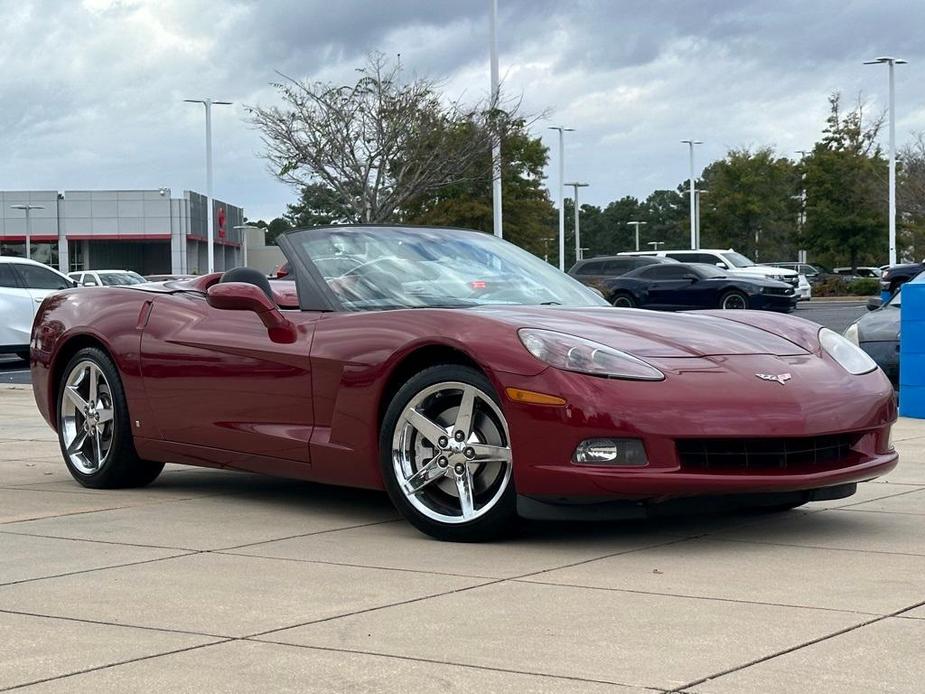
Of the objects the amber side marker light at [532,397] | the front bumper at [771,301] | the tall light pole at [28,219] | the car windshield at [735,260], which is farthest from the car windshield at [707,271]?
the tall light pole at [28,219]

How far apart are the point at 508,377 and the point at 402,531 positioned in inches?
34.3

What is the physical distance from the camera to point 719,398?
16.6 feet

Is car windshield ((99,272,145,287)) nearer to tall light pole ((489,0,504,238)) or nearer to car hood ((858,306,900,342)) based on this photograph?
tall light pole ((489,0,504,238))

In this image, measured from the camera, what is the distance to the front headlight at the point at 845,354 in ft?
18.4

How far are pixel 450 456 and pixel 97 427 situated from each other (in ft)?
Result: 7.78

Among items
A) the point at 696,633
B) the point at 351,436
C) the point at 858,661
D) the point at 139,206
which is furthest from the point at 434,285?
the point at 139,206

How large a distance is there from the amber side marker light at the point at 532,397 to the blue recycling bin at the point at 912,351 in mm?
5803

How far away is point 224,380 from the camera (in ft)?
20.3

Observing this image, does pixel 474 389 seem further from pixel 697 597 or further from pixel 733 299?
pixel 733 299

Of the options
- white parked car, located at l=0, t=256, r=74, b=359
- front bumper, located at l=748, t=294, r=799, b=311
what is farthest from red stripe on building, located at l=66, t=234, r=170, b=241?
white parked car, located at l=0, t=256, r=74, b=359

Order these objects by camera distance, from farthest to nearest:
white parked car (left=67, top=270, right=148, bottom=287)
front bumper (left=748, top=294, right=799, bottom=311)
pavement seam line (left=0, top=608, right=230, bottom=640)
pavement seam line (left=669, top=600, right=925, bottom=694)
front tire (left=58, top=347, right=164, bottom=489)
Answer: white parked car (left=67, top=270, right=148, bottom=287), front bumper (left=748, top=294, right=799, bottom=311), front tire (left=58, top=347, right=164, bottom=489), pavement seam line (left=0, top=608, right=230, bottom=640), pavement seam line (left=669, top=600, right=925, bottom=694)

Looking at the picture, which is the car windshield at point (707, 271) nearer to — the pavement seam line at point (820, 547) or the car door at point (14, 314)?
the car door at point (14, 314)

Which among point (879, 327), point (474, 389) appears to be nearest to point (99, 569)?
point (474, 389)

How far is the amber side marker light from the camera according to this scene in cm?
503
